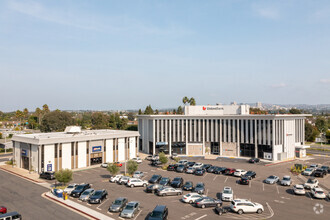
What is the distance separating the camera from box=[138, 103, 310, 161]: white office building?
224ft

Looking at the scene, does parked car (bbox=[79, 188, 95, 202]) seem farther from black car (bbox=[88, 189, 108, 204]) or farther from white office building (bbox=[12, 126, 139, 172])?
white office building (bbox=[12, 126, 139, 172])

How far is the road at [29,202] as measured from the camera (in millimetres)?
29797

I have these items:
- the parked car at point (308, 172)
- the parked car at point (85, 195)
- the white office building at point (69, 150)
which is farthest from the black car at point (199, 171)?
the white office building at point (69, 150)

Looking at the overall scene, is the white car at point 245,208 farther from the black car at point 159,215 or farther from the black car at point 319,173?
the black car at point 319,173

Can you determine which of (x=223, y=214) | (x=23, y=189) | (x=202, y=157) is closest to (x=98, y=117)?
(x=202, y=157)

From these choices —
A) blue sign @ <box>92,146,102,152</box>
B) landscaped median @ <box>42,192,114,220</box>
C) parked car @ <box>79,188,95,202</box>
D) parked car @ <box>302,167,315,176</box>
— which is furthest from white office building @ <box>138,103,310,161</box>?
landscaped median @ <box>42,192,114,220</box>

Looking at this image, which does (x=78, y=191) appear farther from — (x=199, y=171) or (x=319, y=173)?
(x=319, y=173)

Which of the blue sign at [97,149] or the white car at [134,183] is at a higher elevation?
the blue sign at [97,149]

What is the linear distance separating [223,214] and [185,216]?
475 centimetres

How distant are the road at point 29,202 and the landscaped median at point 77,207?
0.71m

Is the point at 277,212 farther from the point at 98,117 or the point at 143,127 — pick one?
the point at 98,117

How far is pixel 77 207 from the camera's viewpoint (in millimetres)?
32156

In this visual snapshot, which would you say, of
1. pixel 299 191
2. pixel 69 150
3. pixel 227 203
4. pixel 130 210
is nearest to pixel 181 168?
pixel 227 203

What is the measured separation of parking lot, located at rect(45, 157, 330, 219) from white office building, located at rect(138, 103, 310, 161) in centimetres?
1156
